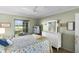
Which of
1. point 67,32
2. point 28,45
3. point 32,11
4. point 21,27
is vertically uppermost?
point 32,11

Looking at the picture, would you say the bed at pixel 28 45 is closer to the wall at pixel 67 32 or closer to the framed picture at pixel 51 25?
the framed picture at pixel 51 25

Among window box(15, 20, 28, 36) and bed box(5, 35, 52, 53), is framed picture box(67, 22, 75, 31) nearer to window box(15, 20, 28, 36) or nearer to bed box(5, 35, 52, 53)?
bed box(5, 35, 52, 53)

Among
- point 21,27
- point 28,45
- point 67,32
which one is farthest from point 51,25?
point 28,45

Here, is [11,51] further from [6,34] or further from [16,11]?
[16,11]

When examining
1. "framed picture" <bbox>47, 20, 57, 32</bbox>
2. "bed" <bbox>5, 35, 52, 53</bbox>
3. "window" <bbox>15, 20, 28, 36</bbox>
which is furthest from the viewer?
"framed picture" <bbox>47, 20, 57, 32</bbox>

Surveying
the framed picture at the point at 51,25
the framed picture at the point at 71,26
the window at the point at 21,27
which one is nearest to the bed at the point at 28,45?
the window at the point at 21,27

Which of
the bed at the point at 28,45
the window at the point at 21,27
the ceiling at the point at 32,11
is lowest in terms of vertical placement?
the bed at the point at 28,45

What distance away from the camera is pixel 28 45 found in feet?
4.97

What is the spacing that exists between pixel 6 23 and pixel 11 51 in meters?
0.65

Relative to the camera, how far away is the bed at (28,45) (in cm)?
136

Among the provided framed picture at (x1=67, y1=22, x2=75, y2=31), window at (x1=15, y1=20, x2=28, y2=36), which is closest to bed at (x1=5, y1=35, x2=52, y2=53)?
window at (x1=15, y1=20, x2=28, y2=36)

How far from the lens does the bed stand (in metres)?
1.36

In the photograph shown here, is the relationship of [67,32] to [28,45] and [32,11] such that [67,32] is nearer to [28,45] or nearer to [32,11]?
[32,11]
